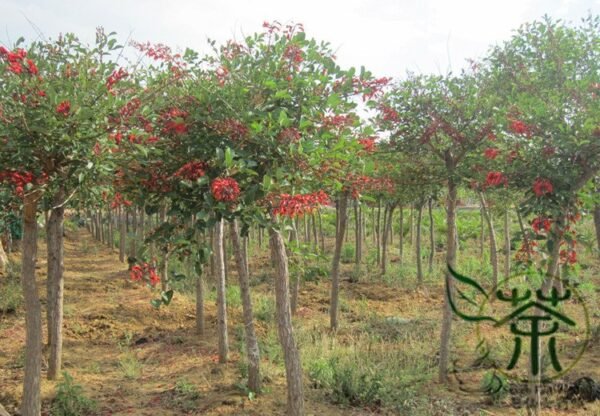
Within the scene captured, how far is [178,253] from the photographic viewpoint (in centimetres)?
→ 343

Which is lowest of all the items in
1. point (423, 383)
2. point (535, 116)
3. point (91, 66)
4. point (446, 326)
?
point (423, 383)

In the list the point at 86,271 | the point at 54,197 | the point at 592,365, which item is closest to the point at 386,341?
the point at 592,365

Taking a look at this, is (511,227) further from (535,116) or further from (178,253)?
(178,253)

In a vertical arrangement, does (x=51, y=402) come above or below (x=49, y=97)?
below

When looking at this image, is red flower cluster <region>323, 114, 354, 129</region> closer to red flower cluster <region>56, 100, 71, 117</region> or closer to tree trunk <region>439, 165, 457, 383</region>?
red flower cluster <region>56, 100, 71, 117</region>

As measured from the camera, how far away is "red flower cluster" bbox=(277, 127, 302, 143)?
3.39 meters

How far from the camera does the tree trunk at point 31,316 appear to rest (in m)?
4.06

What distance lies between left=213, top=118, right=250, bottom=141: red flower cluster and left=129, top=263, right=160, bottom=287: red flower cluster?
1030mm

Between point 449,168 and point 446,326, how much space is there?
1.85 metres

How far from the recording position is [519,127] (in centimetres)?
412

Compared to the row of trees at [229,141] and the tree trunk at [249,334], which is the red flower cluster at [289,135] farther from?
the tree trunk at [249,334]

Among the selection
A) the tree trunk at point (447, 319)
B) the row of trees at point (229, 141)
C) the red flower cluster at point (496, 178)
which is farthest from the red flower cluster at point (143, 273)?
the tree trunk at point (447, 319)

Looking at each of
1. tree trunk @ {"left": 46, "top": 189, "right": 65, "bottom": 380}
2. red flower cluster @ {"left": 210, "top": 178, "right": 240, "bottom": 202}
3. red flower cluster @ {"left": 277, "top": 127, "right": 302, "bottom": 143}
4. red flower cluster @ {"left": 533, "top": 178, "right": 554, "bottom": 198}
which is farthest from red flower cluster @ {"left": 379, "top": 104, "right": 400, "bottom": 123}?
tree trunk @ {"left": 46, "top": 189, "right": 65, "bottom": 380}

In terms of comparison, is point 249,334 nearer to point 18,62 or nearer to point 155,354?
point 155,354
